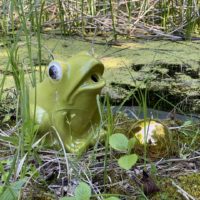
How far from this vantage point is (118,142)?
113cm

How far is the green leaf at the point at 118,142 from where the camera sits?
112 cm

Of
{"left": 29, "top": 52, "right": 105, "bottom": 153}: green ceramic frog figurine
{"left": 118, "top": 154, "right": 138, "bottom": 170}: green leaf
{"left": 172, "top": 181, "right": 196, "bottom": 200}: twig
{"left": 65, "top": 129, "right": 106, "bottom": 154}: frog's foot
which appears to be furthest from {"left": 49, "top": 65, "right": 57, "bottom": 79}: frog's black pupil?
{"left": 172, "top": 181, "right": 196, "bottom": 200}: twig

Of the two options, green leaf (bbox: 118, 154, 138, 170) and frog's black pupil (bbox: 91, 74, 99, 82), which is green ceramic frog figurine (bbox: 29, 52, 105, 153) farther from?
green leaf (bbox: 118, 154, 138, 170)

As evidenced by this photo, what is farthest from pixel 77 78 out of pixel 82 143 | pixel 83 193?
pixel 83 193

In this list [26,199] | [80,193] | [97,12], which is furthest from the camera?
[97,12]

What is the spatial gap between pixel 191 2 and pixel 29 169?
5.81ft

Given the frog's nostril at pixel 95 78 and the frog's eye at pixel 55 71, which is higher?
the frog's eye at pixel 55 71

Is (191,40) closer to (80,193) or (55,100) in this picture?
(55,100)

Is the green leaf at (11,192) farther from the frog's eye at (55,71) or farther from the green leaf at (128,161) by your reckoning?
the frog's eye at (55,71)

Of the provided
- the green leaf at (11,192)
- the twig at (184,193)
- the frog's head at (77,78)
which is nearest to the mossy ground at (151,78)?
the twig at (184,193)

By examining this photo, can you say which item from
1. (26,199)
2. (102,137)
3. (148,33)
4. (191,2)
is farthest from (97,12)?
(26,199)

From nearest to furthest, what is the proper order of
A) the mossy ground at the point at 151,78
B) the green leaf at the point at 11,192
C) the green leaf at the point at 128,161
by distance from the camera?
the green leaf at the point at 11,192, the green leaf at the point at 128,161, the mossy ground at the point at 151,78

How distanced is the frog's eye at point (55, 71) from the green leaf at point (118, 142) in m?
0.20

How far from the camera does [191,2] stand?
2684 millimetres
